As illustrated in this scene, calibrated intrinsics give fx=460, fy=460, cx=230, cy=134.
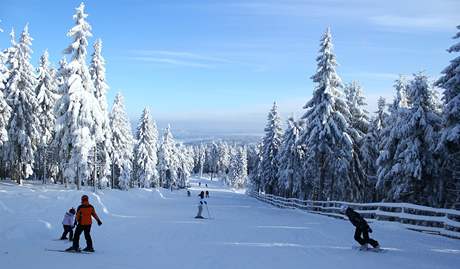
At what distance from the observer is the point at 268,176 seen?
62.8 meters

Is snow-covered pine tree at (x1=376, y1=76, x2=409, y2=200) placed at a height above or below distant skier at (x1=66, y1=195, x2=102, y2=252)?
above

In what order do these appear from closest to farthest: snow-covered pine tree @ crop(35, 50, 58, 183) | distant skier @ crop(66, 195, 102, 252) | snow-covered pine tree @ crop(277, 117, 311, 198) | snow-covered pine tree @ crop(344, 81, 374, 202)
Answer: distant skier @ crop(66, 195, 102, 252)
snow-covered pine tree @ crop(344, 81, 374, 202)
snow-covered pine tree @ crop(35, 50, 58, 183)
snow-covered pine tree @ crop(277, 117, 311, 198)

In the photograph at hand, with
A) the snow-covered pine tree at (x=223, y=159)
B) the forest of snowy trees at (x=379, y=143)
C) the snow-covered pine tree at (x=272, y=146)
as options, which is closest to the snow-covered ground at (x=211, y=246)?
the forest of snowy trees at (x=379, y=143)

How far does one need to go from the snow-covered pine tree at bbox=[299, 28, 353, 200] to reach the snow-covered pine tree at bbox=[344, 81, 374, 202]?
186 centimetres

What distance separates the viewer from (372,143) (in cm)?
4125

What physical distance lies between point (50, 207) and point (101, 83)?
988 inches

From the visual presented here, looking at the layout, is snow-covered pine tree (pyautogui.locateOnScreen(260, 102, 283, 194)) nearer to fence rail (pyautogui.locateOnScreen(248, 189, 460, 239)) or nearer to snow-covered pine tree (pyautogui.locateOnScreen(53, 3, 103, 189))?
fence rail (pyautogui.locateOnScreen(248, 189, 460, 239))

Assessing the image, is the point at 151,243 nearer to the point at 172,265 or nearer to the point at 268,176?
the point at 172,265

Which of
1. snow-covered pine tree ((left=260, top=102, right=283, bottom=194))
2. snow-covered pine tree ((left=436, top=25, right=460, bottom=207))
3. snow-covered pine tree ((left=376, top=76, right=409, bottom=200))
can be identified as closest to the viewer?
snow-covered pine tree ((left=436, top=25, right=460, bottom=207))

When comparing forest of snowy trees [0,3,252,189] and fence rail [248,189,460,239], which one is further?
forest of snowy trees [0,3,252,189]

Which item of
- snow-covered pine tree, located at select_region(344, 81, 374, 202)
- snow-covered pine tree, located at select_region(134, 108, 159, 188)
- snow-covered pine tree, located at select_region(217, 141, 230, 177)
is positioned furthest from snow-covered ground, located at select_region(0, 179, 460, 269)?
snow-covered pine tree, located at select_region(217, 141, 230, 177)

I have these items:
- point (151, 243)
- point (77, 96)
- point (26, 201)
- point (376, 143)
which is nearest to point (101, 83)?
point (77, 96)

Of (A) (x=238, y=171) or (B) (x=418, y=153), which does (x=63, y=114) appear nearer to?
(B) (x=418, y=153)

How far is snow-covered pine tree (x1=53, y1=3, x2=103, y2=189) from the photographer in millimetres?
36719
